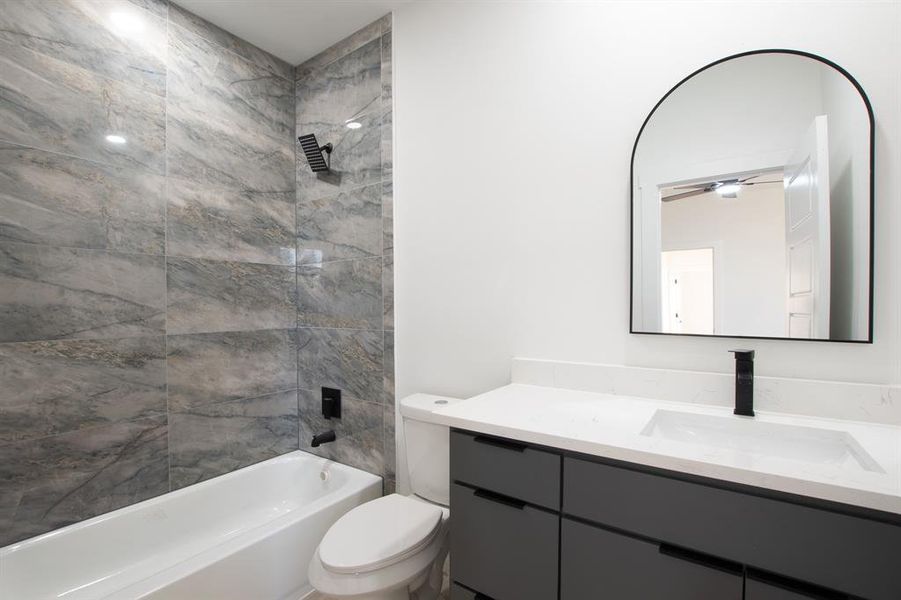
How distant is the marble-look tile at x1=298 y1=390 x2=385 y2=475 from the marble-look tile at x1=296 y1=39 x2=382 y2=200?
121cm

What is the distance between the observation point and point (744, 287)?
124 cm

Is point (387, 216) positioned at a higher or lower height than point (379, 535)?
higher

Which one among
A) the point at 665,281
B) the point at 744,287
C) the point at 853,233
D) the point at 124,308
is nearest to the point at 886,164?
the point at 853,233

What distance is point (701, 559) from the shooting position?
32.7 inches

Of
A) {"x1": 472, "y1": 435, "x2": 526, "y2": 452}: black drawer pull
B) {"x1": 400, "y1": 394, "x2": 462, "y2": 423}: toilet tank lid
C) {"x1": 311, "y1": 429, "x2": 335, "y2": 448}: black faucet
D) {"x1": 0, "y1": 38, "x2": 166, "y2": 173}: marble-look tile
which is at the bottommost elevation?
{"x1": 311, "y1": 429, "x2": 335, "y2": 448}: black faucet

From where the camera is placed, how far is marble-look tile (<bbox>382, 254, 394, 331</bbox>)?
2055 mm

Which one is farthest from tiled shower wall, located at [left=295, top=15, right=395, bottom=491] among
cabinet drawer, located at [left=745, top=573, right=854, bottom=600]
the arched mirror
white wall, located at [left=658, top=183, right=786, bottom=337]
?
cabinet drawer, located at [left=745, top=573, right=854, bottom=600]

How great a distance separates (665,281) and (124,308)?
2.20 metres

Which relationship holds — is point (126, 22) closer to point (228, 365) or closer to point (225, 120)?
point (225, 120)

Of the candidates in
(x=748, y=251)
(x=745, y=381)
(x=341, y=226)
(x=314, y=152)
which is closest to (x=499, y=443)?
(x=745, y=381)

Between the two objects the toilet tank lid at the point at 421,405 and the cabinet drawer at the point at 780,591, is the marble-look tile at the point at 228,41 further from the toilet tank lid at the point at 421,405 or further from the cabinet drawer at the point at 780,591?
the cabinet drawer at the point at 780,591

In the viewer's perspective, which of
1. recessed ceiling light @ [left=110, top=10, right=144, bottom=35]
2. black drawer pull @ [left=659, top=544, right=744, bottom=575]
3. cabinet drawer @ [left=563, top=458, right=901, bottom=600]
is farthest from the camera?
recessed ceiling light @ [left=110, top=10, right=144, bottom=35]

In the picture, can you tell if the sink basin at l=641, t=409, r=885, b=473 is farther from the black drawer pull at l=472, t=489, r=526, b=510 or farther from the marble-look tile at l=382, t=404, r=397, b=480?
the marble-look tile at l=382, t=404, r=397, b=480

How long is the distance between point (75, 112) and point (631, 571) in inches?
97.6
